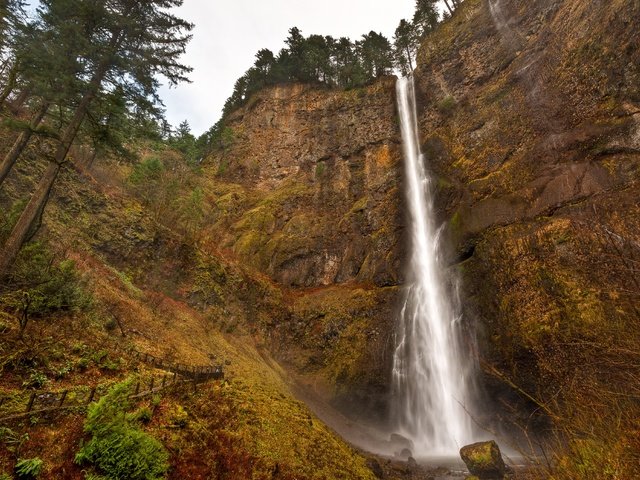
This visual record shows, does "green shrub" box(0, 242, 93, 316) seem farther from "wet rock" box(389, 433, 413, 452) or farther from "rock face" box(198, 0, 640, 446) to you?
"wet rock" box(389, 433, 413, 452)

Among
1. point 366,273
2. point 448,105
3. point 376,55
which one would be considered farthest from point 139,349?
point 376,55

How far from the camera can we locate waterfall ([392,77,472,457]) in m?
19.3

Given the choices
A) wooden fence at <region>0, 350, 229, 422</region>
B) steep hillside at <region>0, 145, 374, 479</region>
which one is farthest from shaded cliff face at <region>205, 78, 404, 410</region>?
wooden fence at <region>0, 350, 229, 422</region>

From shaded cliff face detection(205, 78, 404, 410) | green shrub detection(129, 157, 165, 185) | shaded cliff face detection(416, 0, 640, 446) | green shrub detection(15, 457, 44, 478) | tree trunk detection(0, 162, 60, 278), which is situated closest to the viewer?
green shrub detection(15, 457, 44, 478)

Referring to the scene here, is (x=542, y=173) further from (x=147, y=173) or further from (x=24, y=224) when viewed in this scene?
(x=147, y=173)

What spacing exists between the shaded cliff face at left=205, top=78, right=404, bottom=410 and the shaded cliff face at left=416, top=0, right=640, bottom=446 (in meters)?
6.26

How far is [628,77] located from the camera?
18.9 m

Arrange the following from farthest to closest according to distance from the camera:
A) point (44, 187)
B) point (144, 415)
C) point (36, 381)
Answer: point (44, 187) < point (144, 415) < point (36, 381)

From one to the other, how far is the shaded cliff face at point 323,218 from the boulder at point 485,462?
8059 millimetres

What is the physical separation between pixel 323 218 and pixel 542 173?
18957 millimetres

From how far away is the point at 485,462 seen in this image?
13.2 m

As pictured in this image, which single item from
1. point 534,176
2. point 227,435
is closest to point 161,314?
point 227,435

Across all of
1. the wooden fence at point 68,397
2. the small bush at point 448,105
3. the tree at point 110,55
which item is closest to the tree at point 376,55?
the small bush at point 448,105

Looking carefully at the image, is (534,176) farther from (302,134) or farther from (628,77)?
→ (302,134)
